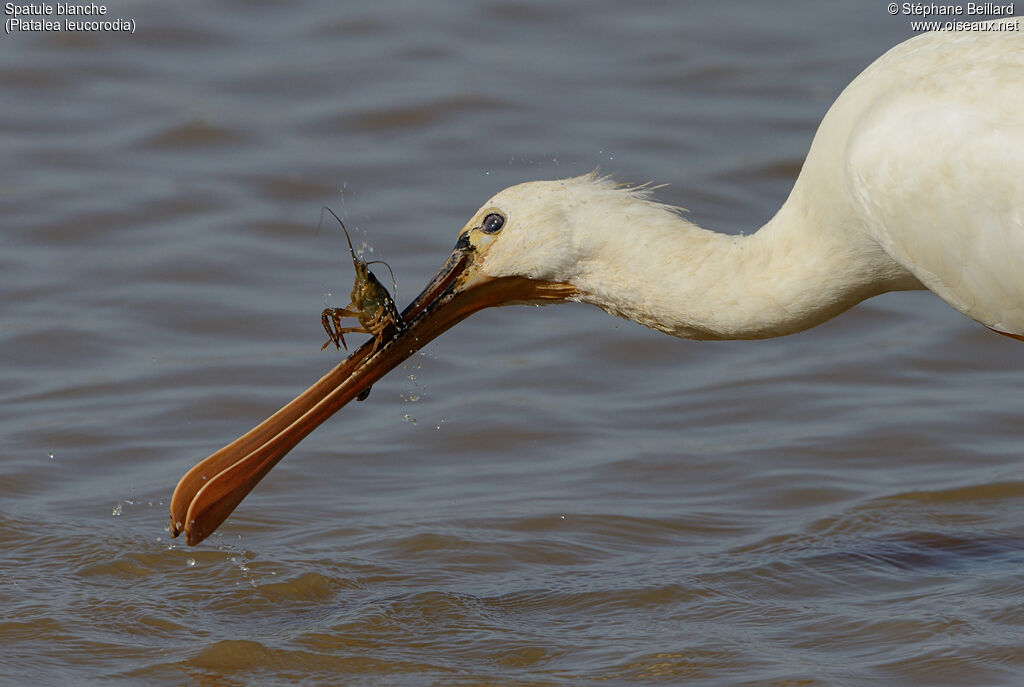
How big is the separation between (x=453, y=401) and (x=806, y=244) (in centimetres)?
363

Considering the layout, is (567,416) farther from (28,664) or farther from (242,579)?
(28,664)

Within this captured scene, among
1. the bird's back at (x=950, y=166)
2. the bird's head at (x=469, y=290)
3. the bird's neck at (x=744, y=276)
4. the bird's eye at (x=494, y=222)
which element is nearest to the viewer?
the bird's back at (x=950, y=166)

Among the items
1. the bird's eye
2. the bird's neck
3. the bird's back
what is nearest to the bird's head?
the bird's eye

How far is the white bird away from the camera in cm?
705

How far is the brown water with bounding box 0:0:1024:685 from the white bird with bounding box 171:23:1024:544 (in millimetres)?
880

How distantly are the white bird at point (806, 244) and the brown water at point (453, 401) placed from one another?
88 cm

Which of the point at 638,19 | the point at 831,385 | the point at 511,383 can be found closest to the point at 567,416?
the point at 511,383

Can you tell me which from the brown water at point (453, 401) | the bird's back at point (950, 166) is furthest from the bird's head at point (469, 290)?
the bird's back at point (950, 166)

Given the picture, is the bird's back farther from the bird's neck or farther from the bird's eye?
the bird's eye

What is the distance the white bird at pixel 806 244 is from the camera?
7.05 metres

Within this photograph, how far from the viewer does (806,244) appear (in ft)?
24.5

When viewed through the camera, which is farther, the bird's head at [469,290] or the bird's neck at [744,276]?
the bird's head at [469,290]

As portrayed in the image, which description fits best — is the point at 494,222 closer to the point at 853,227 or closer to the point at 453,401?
the point at 853,227

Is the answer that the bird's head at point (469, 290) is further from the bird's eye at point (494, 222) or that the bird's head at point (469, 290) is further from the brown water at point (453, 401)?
the brown water at point (453, 401)
